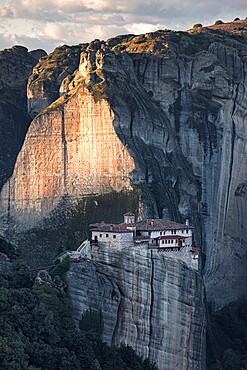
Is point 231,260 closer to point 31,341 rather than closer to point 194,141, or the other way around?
point 194,141

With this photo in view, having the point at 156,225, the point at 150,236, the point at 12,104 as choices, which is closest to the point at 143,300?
the point at 150,236

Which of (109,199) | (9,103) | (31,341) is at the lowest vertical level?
(31,341)

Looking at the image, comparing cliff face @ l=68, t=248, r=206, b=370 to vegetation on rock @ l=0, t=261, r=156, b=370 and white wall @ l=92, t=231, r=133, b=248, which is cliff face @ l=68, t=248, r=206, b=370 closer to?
white wall @ l=92, t=231, r=133, b=248

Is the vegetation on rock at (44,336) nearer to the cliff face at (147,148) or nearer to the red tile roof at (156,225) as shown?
the red tile roof at (156,225)

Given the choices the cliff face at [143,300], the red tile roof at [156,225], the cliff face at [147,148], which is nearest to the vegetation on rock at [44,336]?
the cliff face at [143,300]

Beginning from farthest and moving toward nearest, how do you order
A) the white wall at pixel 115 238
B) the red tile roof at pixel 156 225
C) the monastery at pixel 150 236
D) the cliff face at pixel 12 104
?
the cliff face at pixel 12 104 < the red tile roof at pixel 156 225 < the monastery at pixel 150 236 < the white wall at pixel 115 238

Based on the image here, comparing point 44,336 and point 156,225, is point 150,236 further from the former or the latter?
point 44,336

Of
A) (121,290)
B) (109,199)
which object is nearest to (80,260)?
(121,290)
